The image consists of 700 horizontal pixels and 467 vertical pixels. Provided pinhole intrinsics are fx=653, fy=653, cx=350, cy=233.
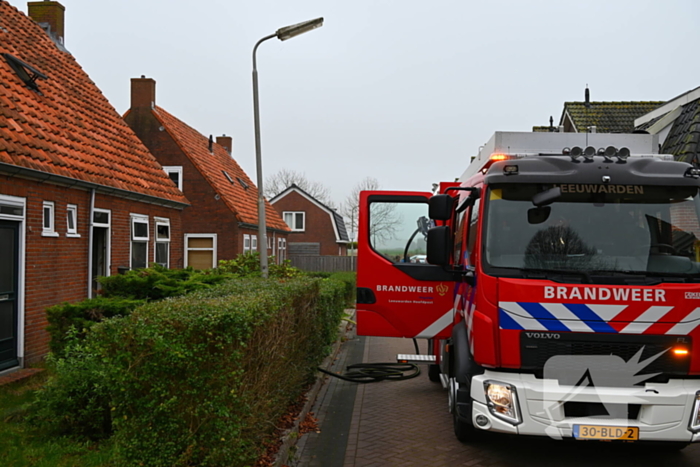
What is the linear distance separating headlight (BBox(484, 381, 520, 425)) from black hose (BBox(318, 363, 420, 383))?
16.3ft

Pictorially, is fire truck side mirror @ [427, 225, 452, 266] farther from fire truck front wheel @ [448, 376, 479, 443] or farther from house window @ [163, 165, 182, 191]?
house window @ [163, 165, 182, 191]

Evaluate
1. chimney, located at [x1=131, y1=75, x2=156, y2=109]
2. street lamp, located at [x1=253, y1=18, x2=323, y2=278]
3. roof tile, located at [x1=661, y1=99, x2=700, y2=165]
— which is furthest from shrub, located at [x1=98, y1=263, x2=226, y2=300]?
chimney, located at [x1=131, y1=75, x2=156, y2=109]

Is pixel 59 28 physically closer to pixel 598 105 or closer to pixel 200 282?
pixel 200 282

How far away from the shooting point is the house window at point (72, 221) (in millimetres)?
11658

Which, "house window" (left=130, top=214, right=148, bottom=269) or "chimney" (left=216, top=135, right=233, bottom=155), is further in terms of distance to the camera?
"chimney" (left=216, top=135, right=233, bottom=155)

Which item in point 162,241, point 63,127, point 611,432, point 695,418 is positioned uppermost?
point 63,127

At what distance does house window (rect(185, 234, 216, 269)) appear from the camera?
89.6ft

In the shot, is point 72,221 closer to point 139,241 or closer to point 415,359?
point 139,241

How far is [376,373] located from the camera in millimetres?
11047

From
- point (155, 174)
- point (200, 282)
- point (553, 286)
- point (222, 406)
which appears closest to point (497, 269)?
point (553, 286)

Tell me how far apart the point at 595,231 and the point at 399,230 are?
12.3ft

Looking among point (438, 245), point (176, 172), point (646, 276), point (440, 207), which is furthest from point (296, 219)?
point (646, 276)

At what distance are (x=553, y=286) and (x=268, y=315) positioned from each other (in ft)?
8.05

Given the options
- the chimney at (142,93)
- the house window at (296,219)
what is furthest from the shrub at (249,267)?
the house window at (296,219)
